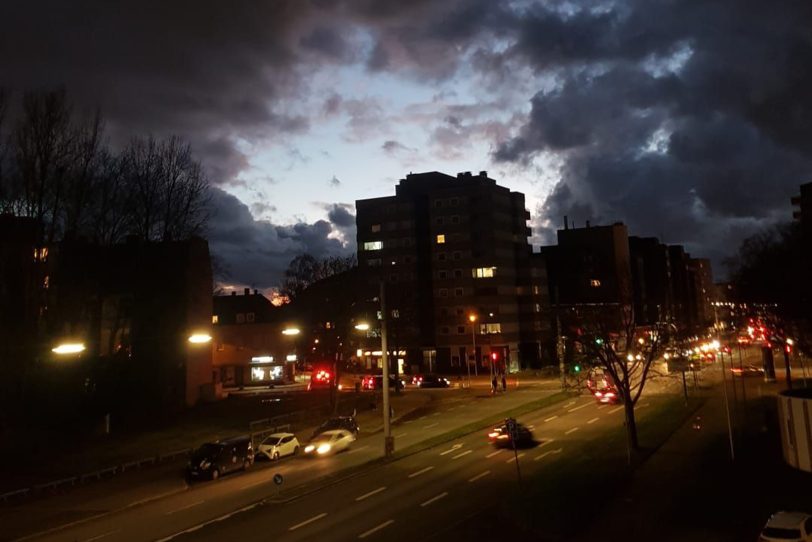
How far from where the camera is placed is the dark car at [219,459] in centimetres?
3022

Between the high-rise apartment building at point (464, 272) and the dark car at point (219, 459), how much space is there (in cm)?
5910

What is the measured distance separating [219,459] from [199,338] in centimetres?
2428

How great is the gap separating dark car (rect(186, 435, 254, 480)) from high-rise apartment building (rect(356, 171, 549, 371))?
194 feet

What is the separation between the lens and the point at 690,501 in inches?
830

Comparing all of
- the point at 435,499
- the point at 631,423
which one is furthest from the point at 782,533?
the point at 631,423

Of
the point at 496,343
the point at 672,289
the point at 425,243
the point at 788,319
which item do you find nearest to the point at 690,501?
the point at 788,319

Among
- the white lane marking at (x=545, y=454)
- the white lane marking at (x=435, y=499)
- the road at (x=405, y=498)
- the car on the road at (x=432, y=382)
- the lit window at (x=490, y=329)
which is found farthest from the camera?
the lit window at (x=490, y=329)

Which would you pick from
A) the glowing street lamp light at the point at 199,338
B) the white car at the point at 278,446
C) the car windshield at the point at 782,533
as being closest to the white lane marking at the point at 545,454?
the white car at the point at 278,446

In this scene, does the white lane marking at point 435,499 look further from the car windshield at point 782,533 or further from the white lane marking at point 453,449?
the car windshield at point 782,533

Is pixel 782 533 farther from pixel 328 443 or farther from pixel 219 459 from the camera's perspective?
pixel 328 443

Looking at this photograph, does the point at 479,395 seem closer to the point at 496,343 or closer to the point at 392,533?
the point at 496,343

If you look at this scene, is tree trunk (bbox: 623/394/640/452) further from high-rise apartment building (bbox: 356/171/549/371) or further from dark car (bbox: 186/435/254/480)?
high-rise apartment building (bbox: 356/171/549/371)

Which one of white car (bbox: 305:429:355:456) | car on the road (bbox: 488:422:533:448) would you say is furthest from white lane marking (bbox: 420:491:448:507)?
white car (bbox: 305:429:355:456)

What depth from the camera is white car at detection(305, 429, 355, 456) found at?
1405 inches
